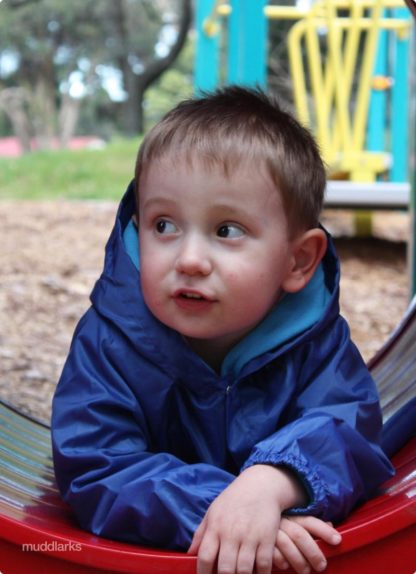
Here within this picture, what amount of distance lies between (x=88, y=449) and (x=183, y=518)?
0.22 metres

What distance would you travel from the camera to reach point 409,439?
2.04 meters

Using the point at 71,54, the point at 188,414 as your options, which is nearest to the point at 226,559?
the point at 188,414

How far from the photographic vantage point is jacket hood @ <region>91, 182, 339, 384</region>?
1.73m

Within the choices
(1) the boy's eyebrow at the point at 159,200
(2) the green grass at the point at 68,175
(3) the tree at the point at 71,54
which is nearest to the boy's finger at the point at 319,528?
(1) the boy's eyebrow at the point at 159,200

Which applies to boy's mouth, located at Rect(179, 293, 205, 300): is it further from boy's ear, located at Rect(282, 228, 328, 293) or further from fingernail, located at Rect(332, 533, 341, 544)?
fingernail, located at Rect(332, 533, 341, 544)

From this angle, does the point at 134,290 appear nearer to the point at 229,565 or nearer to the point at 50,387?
the point at 229,565

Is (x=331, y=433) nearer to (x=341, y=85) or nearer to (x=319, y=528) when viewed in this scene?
(x=319, y=528)

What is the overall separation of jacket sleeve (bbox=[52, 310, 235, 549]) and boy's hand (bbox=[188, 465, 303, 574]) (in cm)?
8

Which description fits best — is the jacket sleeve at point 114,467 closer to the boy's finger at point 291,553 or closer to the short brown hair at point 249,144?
the boy's finger at point 291,553

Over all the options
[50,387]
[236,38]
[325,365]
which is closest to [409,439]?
[325,365]

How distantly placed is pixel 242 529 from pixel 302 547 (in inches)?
4.3

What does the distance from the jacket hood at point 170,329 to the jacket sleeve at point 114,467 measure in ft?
0.16

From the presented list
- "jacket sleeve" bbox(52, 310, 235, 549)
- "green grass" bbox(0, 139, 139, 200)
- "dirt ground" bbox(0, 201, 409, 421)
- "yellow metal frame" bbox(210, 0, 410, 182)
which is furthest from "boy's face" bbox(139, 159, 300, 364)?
"green grass" bbox(0, 139, 139, 200)

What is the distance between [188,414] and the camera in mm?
1798
